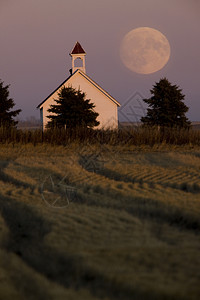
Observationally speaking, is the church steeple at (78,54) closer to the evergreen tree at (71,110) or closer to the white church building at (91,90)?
the white church building at (91,90)

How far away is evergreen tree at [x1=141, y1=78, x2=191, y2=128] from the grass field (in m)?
26.0

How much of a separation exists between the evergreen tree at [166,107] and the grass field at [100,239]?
26.0m

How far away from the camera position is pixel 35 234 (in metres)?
4.28

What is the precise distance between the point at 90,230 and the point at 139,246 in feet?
2.49

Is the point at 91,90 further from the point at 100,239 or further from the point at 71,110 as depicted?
the point at 100,239

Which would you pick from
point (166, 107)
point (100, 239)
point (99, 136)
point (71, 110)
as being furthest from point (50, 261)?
point (166, 107)

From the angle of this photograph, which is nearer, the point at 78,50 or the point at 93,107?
the point at 93,107

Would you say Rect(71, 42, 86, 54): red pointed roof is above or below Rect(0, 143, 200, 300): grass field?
above

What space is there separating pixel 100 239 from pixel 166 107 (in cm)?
3094

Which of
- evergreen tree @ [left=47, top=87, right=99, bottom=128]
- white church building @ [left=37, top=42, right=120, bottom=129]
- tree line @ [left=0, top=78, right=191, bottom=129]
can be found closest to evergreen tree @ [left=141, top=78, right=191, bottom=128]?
tree line @ [left=0, top=78, right=191, bottom=129]

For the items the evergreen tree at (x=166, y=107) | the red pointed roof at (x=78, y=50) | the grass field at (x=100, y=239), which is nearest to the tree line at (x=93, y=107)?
the evergreen tree at (x=166, y=107)

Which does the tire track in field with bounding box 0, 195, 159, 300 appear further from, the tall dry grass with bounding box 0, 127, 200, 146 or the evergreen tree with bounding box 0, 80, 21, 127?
the evergreen tree with bounding box 0, 80, 21, 127

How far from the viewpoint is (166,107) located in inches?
1328

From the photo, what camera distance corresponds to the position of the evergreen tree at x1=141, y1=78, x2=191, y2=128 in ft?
110
